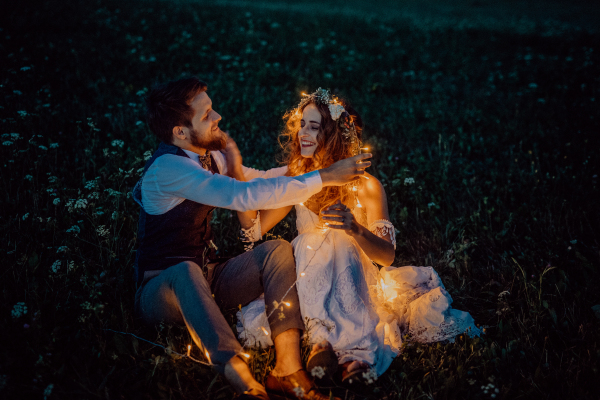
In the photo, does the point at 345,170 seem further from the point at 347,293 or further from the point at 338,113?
the point at 347,293

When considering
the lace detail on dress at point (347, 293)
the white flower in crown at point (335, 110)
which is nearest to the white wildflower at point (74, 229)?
the lace detail on dress at point (347, 293)

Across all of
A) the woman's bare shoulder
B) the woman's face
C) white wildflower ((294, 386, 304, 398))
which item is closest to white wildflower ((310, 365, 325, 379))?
A: white wildflower ((294, 386, 304, 398))

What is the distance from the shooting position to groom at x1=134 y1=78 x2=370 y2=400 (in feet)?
8.77

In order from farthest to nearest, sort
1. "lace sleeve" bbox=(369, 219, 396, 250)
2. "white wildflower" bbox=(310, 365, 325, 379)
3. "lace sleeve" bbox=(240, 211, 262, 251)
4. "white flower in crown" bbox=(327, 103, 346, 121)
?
"lace sleeve" bbox=(240, 211, 262, 251) → "white flower in crown" bbox=(327, 103, 346, 121) → "lace sleeve" bbox=(369, 219, 396, 250) → "white wildflower" bbox=(310, 365, 325, 379)

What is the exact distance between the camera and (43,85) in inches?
268

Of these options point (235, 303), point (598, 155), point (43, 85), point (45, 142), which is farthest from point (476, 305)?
point (43, 85)

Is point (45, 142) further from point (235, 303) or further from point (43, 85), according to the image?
Result: point (235, 303)

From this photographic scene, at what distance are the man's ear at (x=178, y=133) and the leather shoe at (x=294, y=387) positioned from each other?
1847 mm

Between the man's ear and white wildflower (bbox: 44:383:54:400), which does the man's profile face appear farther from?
white wildflower (bbox: 44:383:54:400)

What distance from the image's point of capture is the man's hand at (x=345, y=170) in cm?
292

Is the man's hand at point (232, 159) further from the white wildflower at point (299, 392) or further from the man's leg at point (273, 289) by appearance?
the white wildflower at point (299, 392)

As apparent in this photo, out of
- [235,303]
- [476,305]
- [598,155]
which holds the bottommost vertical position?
[476,305]

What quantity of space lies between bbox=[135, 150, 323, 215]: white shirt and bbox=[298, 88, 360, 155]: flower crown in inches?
32.5

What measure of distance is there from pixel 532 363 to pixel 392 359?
103 centimetres
